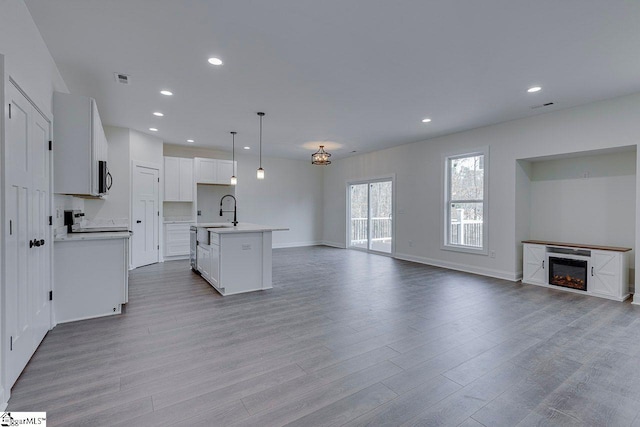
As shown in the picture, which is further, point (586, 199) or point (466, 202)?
point (466, 202)

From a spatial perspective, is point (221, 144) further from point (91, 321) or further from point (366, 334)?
point (366, 334)

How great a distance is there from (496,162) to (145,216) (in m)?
7.00

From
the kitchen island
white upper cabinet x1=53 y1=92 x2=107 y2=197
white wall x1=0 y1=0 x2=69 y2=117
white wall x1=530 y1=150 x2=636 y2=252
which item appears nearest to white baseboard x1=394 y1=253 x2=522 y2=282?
white wall x1=530 y1=150 x2=636 y2=252

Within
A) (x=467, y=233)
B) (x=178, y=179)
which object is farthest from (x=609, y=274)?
(x=178, y=179)

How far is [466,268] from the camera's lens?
5.87 meters

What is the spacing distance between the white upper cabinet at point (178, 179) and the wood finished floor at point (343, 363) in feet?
11.1

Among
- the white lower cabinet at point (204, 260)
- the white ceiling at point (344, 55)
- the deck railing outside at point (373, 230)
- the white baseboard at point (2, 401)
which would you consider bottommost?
the white baseboard at point (2, 401)

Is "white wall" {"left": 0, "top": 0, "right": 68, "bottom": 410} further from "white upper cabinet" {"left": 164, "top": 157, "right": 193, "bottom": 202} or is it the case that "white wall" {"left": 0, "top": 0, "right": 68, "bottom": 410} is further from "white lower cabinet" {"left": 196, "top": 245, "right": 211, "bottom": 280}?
"white upper cabinet" {"left": 164, "top": 157, "right": 193, "bottom": 202}

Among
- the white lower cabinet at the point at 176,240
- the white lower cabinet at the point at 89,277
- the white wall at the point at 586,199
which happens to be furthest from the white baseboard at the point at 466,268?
the white lower cabinet at the point at 89,277

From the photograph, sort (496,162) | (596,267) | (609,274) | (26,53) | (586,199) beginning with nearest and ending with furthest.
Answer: (26,53) < (609,274) < (596,267) < (586,199) < (496,162)

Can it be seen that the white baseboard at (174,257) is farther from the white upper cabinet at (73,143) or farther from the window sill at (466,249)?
the window sill at (466,249)

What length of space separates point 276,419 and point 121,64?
3724 millimetres

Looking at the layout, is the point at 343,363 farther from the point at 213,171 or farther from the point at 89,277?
the point at 213,171

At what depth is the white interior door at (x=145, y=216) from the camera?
612cm
